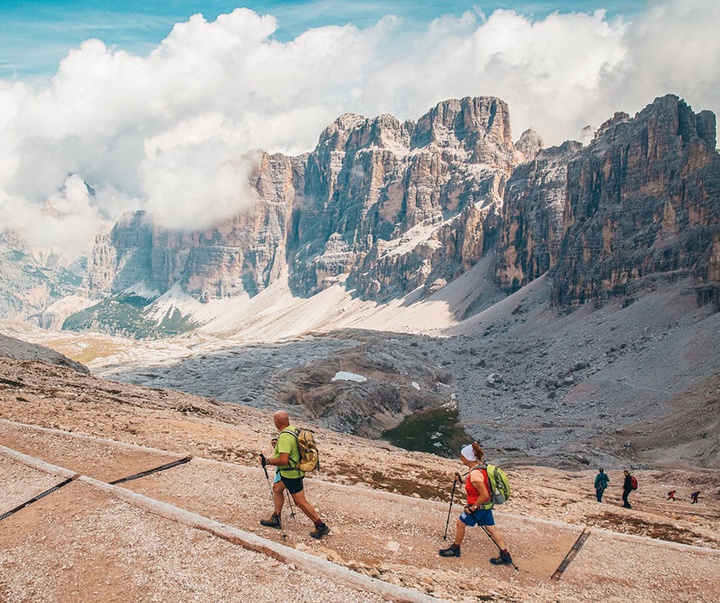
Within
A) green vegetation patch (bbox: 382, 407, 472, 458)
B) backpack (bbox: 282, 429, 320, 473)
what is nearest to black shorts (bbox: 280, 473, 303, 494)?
backpack (bbox: 282, 429, 320, 473)

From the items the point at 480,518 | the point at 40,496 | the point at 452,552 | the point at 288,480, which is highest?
the point at 288,480

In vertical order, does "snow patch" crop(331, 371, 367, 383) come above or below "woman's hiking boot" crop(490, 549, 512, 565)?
below

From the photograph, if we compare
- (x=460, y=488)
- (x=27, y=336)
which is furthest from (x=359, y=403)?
(x=27, y=336)

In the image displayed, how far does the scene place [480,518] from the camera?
1100 centimetres

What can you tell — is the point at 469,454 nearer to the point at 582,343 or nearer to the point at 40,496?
the point at 40,496

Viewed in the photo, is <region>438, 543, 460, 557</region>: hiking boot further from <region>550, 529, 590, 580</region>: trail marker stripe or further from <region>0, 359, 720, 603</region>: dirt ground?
<region>550, 529, 590, 580</region>: trail marker stripe

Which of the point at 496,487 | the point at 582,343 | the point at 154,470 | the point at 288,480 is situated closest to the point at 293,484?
the point at 288,480

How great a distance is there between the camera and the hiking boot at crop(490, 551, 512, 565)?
1084cm

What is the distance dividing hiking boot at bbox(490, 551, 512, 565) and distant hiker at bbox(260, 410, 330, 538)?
3589 millimetres

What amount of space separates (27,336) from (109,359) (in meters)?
82.9

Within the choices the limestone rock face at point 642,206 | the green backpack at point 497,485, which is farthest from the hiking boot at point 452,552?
the limestone rock face at point 642,206

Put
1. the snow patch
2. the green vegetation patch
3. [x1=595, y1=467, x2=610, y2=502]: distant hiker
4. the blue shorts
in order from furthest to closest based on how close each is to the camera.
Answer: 1. the snow patch
2. the green vegetation patch
3. [x1=595, y1=467, x2=610, y2=502]: distant hiker
4. the blue shorts

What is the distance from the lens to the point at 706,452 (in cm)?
4109

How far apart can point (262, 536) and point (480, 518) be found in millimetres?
4611
